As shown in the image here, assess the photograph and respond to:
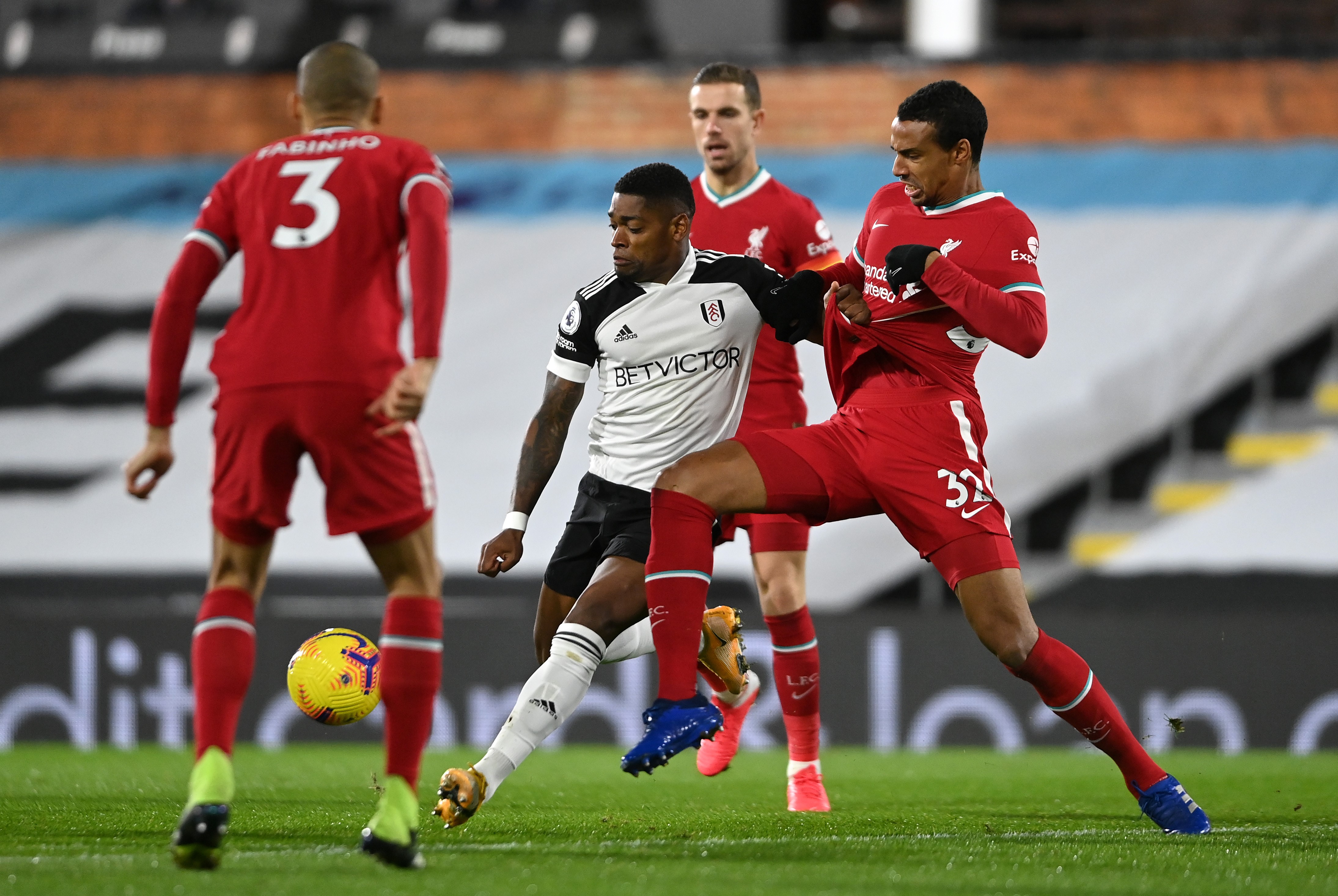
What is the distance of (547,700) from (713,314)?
1178 mm

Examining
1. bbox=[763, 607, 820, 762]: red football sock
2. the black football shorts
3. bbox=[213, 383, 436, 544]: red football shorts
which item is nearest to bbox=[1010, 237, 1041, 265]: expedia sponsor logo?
→ the black football shorts

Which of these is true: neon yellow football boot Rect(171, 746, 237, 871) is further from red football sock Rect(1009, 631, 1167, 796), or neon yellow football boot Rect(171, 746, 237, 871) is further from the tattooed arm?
red football sock Rect(1009, 631, 1167, 796)

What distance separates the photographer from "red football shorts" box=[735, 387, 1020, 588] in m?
4.37

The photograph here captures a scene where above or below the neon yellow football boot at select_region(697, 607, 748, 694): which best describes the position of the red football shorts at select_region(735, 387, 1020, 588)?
above

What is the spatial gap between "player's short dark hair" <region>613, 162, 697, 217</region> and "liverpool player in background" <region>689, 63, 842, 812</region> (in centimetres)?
78

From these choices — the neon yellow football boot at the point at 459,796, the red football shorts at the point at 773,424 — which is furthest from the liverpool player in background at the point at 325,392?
the red football shorts at the point at 773,424

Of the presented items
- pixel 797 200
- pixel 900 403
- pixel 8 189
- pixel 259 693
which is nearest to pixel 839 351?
pixel 900 403

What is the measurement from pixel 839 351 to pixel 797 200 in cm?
110

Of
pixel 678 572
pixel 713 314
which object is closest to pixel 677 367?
pixel 713 314

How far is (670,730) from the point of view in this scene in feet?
12.7

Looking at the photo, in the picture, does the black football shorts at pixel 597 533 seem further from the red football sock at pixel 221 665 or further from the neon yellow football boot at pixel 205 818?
the neon yellow football boot at pixel 205 818

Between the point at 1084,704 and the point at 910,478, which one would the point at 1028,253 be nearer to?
the point at 910,478

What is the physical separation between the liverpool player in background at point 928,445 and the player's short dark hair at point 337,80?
1.24 metres

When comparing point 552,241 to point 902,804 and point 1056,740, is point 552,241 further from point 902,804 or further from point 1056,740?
point 902,804
